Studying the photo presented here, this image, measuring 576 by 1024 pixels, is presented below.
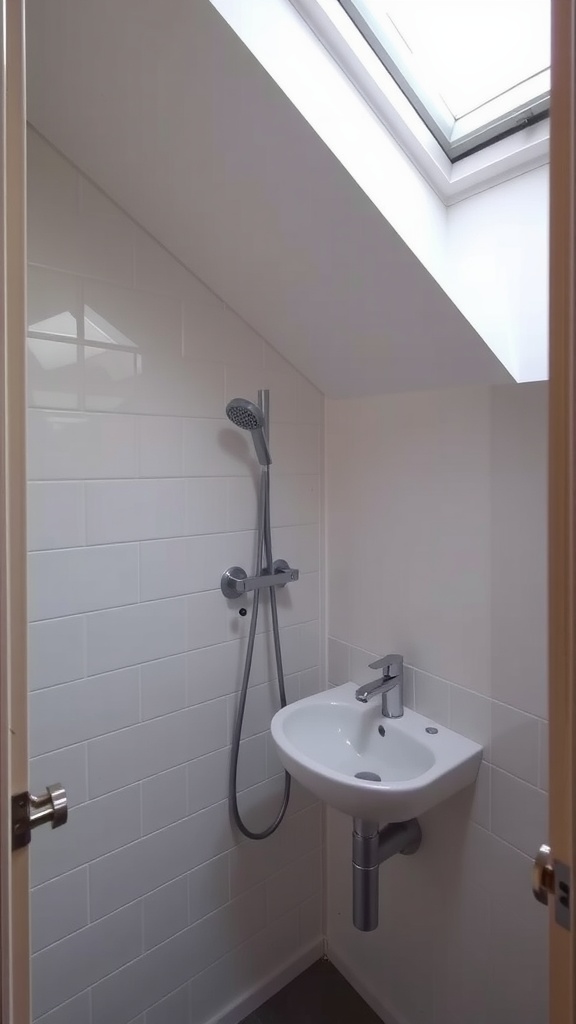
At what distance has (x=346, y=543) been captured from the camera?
1.67m

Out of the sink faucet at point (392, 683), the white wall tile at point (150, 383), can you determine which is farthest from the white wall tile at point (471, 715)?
the white wall tile at point (150, 383)

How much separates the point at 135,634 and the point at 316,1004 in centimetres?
132

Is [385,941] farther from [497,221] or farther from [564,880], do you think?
[497,221]

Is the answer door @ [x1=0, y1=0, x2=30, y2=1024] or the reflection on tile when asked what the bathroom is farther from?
door @ [x1=0, y1=0, x2=30, y2=1024]

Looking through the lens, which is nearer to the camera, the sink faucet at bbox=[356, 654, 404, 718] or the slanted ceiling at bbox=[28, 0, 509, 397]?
the slanted ceiling at bbox=[28, 0, 509, 397]

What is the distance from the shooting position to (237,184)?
1.10 m

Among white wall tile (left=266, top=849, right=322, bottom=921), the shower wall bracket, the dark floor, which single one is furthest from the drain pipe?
the shower wall bracket

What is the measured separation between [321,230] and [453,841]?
1.51 m

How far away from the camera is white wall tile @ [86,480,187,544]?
4.10 feet

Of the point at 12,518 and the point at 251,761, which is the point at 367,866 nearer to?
the point at 251,761

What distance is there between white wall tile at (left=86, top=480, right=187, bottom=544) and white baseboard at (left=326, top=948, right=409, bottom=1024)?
1520mm

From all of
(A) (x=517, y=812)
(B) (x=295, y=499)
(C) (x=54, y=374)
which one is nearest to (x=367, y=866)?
(A) (x=517, y=812)

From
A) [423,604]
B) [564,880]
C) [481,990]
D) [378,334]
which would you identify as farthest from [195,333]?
[481,990]

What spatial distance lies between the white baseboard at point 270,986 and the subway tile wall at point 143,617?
0.06ft
